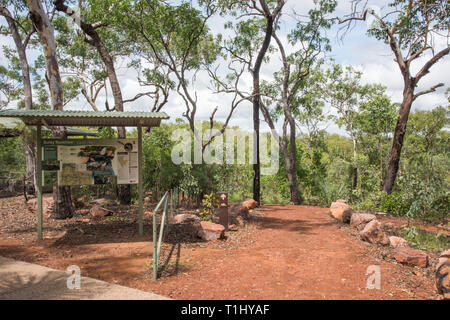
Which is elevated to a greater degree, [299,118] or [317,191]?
[299,118]

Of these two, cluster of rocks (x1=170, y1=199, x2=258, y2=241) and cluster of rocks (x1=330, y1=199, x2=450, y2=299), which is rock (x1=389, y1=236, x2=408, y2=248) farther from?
cluster of rocks (x1=170, y1=199, x2=258, y2=241)

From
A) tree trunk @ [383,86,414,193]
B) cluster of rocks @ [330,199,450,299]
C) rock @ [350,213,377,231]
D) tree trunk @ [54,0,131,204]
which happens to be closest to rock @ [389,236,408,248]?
cluster of rocks @ [330,199,450,299]

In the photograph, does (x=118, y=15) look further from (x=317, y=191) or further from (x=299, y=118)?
(x=299, y=118)

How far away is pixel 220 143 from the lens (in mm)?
11344

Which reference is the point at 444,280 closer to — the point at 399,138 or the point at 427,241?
the point at 427,241

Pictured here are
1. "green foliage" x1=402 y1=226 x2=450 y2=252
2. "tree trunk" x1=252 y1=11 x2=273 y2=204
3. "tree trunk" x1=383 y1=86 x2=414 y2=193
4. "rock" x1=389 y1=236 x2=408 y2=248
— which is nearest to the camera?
"rock" x1=389 y1=236 x2=408 y2=248

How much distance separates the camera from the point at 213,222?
7477 mm

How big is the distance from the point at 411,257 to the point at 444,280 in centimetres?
126

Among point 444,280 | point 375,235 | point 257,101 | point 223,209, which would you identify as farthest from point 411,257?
point 257,101

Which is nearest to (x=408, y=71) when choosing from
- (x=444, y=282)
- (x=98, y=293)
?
(x=444, y=282)

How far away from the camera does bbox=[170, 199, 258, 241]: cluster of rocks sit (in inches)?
252

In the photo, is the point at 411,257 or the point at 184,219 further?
the point at 184,219

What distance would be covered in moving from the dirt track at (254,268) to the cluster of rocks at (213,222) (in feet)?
1.16
